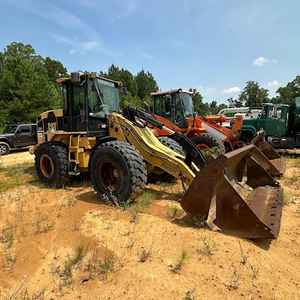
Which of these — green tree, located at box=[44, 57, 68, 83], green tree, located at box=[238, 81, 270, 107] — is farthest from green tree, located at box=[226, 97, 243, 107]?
green tree, located at box=[44, 57, 68, 83]

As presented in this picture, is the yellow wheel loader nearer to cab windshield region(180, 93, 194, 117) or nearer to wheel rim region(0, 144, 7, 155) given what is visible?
cab windshield region(180, 93, 194, 117)

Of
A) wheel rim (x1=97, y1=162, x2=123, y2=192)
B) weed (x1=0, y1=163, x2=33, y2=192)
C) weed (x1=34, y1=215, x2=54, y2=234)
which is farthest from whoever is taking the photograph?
weed (x1=0, y1=163, x2=33, y2=192)

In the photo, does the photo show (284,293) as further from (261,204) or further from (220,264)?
(261,204)

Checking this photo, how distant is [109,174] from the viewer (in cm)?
597

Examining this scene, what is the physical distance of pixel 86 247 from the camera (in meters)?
4.00

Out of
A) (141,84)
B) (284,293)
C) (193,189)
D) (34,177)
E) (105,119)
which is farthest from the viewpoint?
(141,84)

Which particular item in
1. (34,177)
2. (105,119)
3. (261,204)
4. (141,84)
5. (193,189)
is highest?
(141,84)

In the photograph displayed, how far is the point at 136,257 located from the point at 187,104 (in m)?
7.94

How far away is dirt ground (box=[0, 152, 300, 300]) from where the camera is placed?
3094 mm

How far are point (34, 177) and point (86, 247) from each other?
533 cm

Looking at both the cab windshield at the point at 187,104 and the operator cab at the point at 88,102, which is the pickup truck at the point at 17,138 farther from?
the operator cab at the point at 88,102

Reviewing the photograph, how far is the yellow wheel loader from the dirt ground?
10.8 inches

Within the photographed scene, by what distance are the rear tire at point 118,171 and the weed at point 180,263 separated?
1869 millimetres

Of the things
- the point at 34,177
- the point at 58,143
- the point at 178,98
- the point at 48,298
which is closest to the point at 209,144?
the point at 178,98
